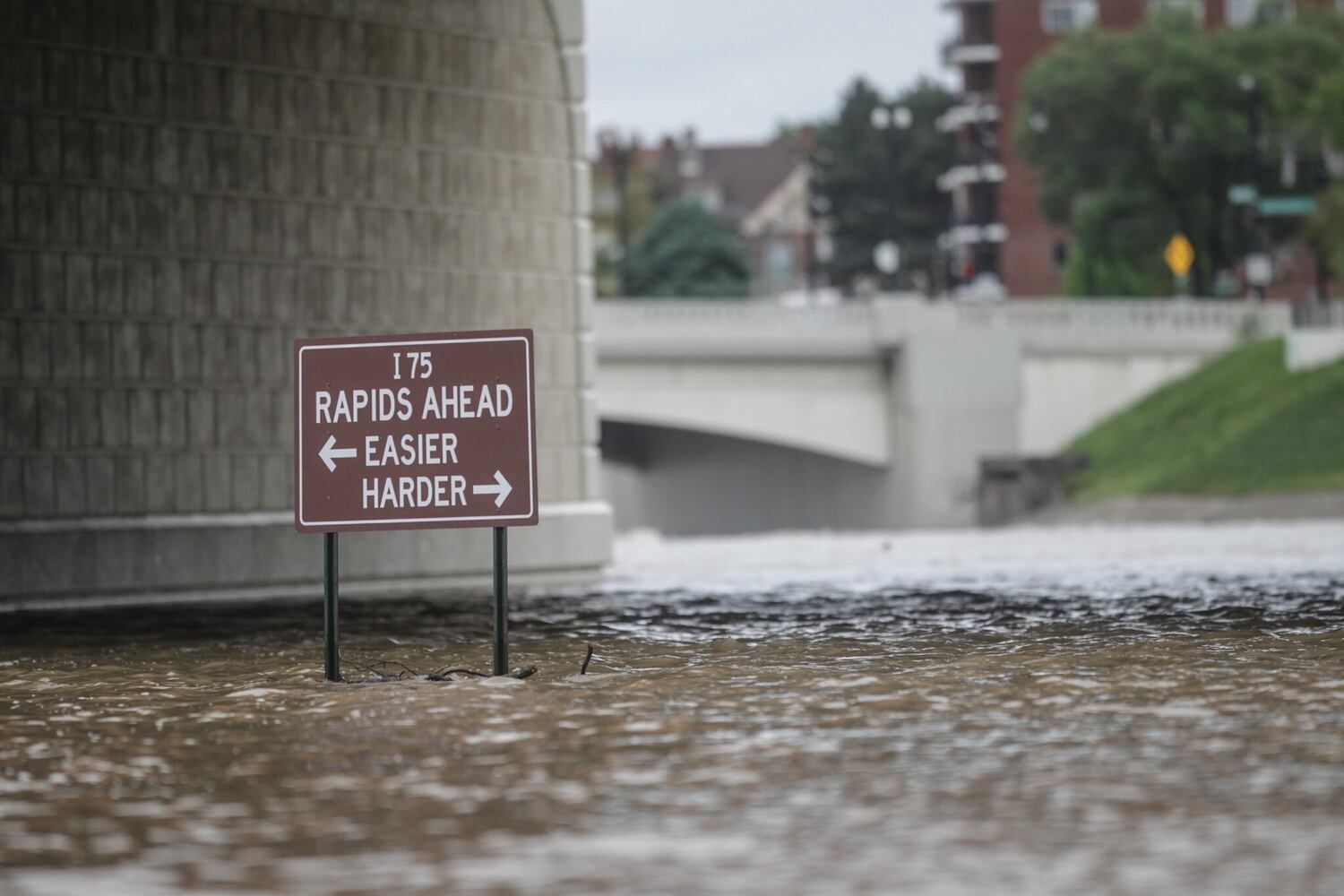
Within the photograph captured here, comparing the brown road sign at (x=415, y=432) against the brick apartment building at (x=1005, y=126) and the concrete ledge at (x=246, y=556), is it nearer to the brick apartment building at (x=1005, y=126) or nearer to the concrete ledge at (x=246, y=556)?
the concrete ledge at (x=246, y=556)

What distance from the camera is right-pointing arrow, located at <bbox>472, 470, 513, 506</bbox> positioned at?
9.45 m

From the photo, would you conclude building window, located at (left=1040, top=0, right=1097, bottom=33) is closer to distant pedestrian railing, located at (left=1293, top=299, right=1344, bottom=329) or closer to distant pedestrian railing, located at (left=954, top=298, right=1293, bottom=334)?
distant pedestrian railing, located at (left=954, top=298, right=1293, bottom=334)

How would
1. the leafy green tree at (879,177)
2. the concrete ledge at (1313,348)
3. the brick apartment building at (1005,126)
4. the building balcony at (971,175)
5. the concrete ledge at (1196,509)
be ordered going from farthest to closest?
the leafy green tree at (879,177), the building balcony at (971,175), the brick apartment building at (1005,126), the concrete ledge at (1313,348), the concrete ledge at (1196,509)

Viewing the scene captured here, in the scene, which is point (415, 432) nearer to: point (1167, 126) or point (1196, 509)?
point (1196, 509)

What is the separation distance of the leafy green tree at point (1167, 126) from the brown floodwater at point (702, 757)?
56.9 meters

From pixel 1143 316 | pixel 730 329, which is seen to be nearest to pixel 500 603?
pixel 730 329

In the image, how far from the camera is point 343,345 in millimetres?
9695

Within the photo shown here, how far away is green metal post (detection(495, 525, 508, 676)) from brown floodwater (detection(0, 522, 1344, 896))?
14cm

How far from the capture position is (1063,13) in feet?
307

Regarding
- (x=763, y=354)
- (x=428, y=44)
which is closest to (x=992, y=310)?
(x=763, y=354)

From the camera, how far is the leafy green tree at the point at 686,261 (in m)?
97.4

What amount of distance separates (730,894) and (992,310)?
169 feet

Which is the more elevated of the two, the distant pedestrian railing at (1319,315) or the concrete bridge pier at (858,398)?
the distant pedestrian railing at (1319,315)

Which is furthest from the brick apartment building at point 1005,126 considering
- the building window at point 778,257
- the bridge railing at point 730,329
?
the building window at point 778,257
